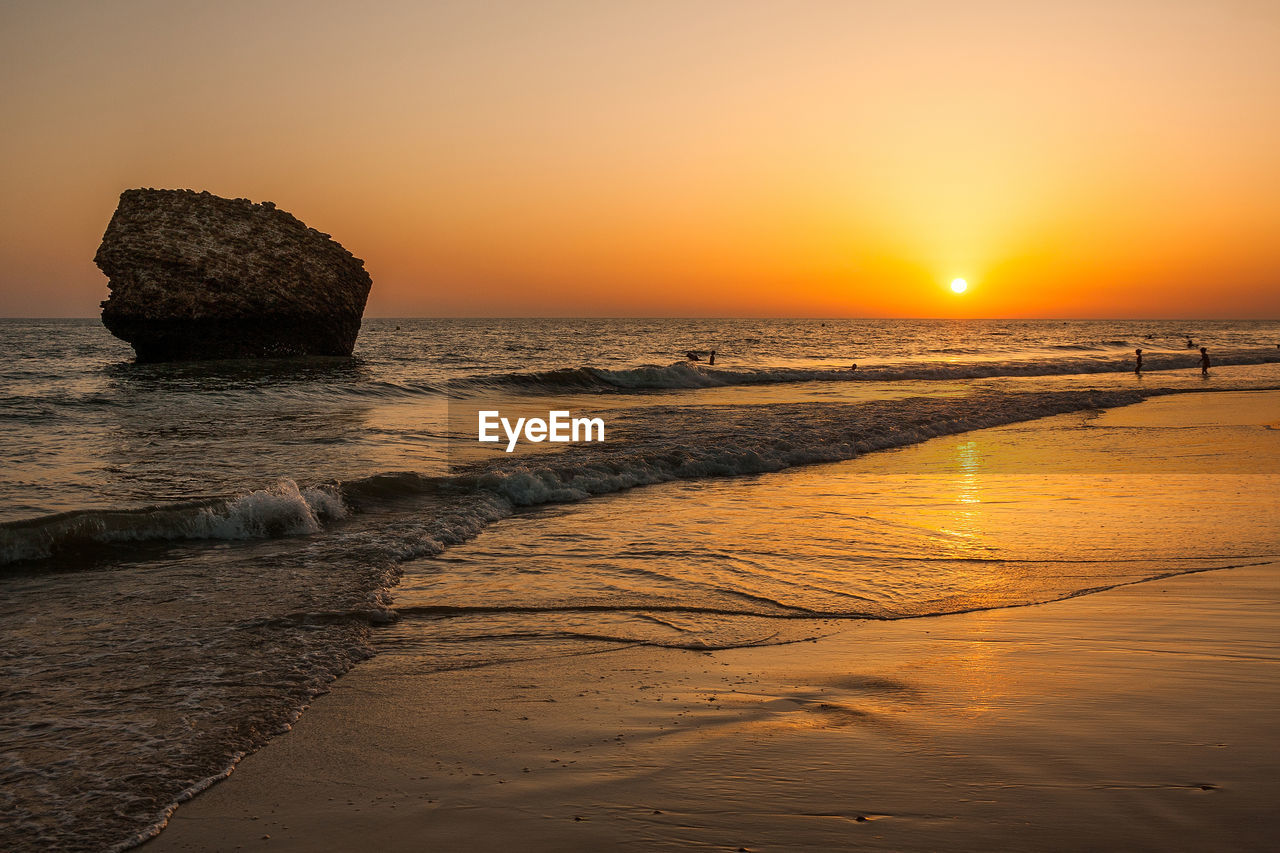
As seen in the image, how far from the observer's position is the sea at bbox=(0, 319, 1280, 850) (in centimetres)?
444

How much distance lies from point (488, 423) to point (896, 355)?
4499 cm

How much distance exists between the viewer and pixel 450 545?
8516mm

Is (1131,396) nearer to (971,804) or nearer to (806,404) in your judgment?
(806,404)

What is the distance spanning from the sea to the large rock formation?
14811mm

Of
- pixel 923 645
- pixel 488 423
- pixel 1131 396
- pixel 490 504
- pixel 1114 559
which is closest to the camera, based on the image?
pixel 923 645

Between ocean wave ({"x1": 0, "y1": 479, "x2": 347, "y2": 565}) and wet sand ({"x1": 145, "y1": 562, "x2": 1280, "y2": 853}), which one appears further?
ocean wave ({"x1": 0, "y1": 479, "x2": 347, "y2": 565})

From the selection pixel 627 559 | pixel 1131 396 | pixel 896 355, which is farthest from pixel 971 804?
pixel 896 355

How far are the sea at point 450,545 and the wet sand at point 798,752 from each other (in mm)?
420

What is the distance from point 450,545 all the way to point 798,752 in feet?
17.7

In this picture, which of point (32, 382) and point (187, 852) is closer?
point (187, 852)

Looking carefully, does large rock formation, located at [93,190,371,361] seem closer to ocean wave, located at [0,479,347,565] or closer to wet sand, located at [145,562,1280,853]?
ocean wave, located at [0,479,347,565]

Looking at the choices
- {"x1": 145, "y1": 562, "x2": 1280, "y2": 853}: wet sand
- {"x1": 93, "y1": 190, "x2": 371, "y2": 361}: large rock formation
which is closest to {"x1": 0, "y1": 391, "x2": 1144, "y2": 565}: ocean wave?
{"x1": 145, "y1": 562, "x2": 1280, "y2": 853}: wet sand

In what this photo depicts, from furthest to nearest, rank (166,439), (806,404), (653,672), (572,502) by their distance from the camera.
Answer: (806,404)
(166,439)
(572,502)
(653,672)

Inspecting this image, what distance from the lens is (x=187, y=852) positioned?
3.09 m
